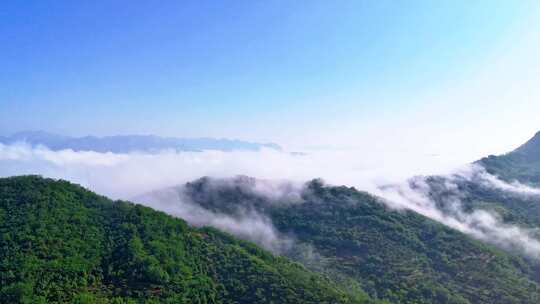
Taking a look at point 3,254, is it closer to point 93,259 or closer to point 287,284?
point 93,259

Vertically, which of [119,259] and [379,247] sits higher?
[119,259]

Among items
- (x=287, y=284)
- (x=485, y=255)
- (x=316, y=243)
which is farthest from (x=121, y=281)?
(x=485, y=255)

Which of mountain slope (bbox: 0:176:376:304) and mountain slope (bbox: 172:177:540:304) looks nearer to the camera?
mountain slope (bbox: 0:176:376:304)

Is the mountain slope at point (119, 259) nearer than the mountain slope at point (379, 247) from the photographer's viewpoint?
Yes

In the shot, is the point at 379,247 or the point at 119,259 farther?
the point at 379,247
